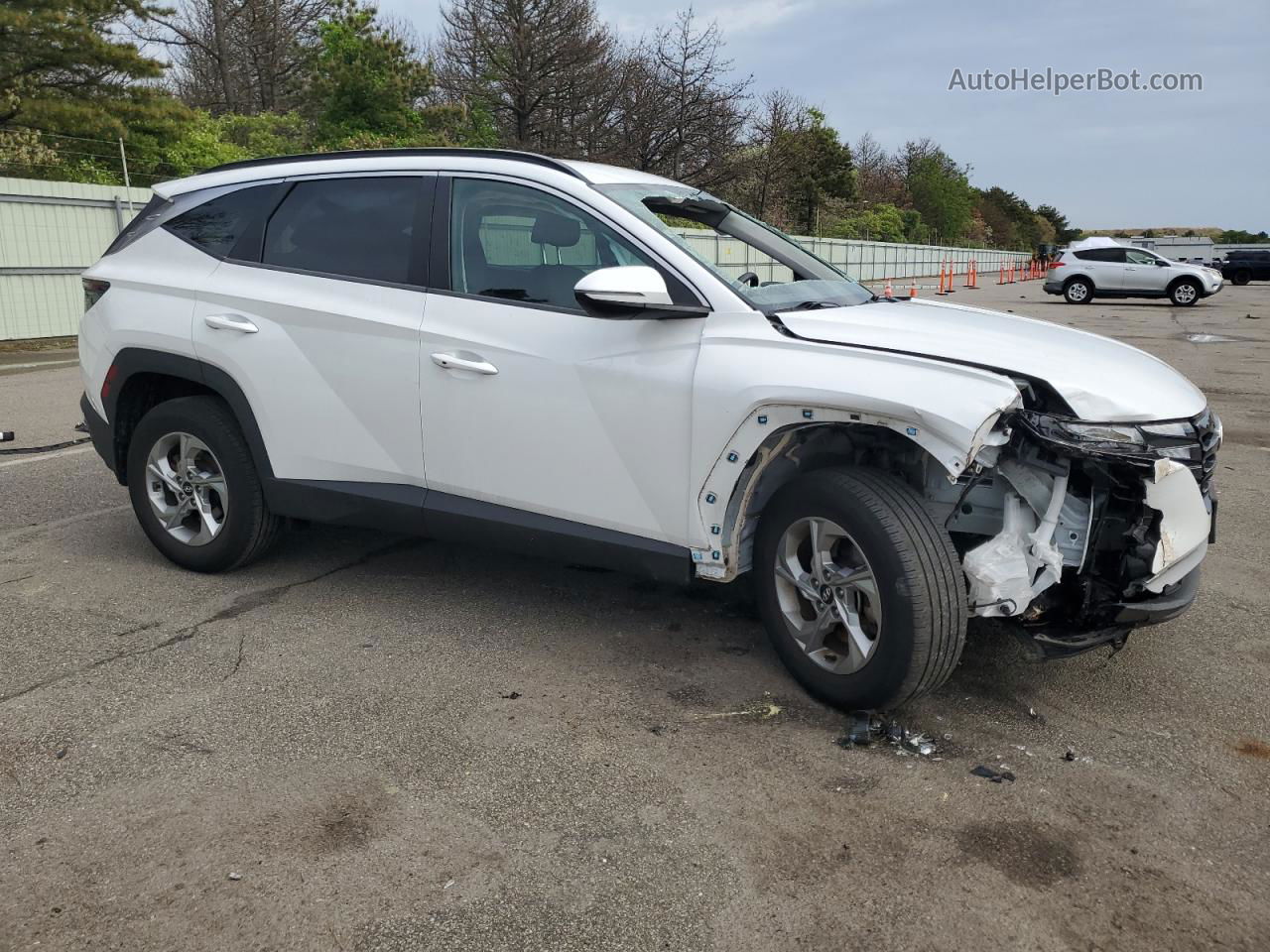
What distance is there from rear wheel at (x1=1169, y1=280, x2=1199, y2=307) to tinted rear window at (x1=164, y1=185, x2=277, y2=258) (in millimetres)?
29127

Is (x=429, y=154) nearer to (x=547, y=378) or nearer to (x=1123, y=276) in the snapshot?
(x=547, y=378)

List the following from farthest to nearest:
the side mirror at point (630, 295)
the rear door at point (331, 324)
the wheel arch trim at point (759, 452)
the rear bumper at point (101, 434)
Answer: the rear bumper at point (101, 434) → the rear door at point (331, 324) → the side mirror at point (630, 295) → the wheel arch trim at point (759, 452)

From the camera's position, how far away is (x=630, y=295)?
341cm

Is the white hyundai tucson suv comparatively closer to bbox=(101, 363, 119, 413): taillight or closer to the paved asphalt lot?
bbox=(101, 363, 119, 413): taillight

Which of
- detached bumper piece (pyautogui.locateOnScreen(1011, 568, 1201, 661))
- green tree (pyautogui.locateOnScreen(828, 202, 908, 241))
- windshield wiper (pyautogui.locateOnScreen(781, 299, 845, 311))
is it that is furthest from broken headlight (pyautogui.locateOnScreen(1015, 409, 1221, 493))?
green tree (pyautogui.locateOnScreen(828, 202, 908, 241))

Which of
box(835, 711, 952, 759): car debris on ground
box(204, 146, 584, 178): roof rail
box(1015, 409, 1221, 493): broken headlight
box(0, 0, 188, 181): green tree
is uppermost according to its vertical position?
box(0, 0, 188, 181): green tree

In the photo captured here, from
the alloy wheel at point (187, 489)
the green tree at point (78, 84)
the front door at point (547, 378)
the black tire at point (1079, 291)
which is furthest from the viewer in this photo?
the black tire at point (1079, 291)

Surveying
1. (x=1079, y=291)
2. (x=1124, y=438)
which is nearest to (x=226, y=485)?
(x=1124, y=438)

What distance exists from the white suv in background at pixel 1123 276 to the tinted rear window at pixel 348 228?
28760 millimetres

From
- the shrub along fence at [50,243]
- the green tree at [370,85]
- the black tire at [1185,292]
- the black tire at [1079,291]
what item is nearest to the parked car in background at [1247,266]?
the black tire at [1185,292]

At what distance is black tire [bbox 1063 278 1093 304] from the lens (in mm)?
29750

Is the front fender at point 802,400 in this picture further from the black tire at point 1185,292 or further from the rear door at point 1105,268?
the rear door at point 1105,268

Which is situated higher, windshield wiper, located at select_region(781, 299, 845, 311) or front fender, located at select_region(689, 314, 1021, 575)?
windshield wiper, located at select_region(781, 299, 845, 311)

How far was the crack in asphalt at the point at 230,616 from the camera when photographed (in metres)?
3.78
